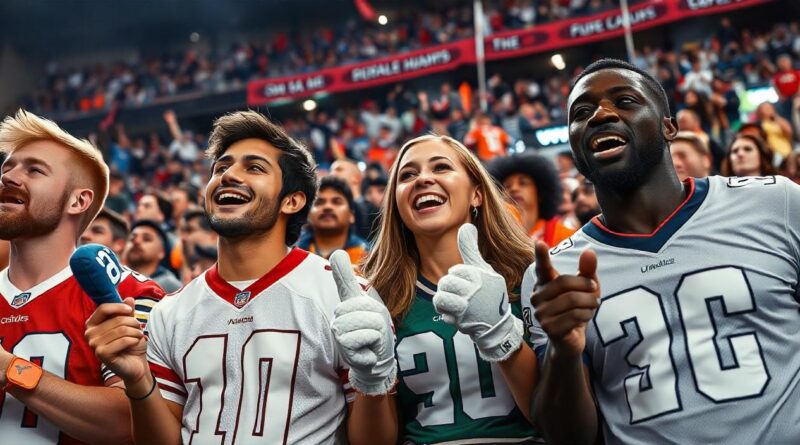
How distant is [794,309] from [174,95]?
25005mm

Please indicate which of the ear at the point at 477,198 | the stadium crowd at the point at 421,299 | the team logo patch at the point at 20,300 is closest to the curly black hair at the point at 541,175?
the stadium crowd at the point at 421,299

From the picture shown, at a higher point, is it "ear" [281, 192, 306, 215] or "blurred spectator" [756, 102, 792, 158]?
"blurred spectator" [756, 102, 792, 158]

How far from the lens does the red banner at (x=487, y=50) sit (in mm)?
18828

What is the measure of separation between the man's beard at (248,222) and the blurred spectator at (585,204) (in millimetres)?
3070

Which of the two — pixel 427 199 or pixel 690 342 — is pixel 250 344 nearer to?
pixel 427 199

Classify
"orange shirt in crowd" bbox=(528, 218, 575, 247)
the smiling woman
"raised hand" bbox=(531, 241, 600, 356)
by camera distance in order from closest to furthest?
"raised hand" bbox=(531, 241, 600, 356) → the smiling woman → "orange shirt in crowd" bbox=(528, 218, 575, 247)

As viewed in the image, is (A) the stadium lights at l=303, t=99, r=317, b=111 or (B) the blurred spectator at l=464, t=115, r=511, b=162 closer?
(B) the blurred spectator at l=464, t=115, r=511, b=162

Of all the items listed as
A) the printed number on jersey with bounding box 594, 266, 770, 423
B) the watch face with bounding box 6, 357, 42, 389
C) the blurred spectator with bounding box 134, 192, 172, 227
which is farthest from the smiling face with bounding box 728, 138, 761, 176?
the blurred spectator with bounding box 134, 192, 172, 227

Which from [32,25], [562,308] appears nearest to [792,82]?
[562,308]

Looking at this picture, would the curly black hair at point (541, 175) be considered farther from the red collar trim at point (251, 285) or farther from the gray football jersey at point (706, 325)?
the gray football jersey at point (706, 325)

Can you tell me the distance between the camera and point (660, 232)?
2.38 m

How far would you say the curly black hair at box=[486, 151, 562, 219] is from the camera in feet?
17.0

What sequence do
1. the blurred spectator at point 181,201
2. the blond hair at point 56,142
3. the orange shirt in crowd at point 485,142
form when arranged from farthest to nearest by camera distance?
the orange shirt in crowd at point 485,142 < the blurred spectator at point 181,201 < the blond hair at point 56,142

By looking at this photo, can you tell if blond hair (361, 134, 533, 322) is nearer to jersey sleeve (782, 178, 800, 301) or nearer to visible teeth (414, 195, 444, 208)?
visible teeth (414, 195, 444, 208)
